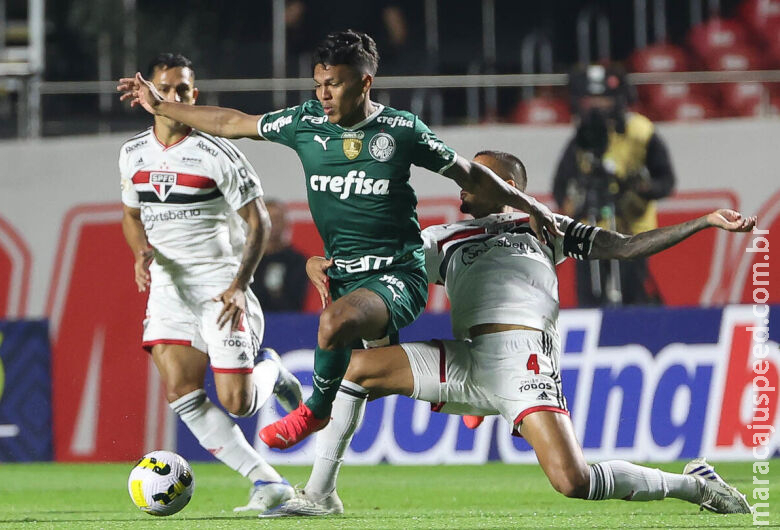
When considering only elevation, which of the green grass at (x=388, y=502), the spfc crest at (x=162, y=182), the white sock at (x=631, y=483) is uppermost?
the spfc crest at (x=162, y=182)

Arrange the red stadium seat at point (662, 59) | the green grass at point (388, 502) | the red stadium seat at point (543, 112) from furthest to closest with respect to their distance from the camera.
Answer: the red stadium seat at point (662, 59)
the red stadium seat at point (543, 112)
the green grass at point (388, 502)

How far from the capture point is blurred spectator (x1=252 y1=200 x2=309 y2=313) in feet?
37.8

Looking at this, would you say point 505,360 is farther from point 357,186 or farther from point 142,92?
point 142,92

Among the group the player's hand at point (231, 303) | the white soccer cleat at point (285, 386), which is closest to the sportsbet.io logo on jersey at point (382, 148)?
the player's hand at point (231, 303)

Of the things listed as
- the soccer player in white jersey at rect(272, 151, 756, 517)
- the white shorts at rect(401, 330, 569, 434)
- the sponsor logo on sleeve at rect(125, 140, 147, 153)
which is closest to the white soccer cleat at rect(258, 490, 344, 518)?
the soccer player in white jersey at rect(272, 151, 756, 517)

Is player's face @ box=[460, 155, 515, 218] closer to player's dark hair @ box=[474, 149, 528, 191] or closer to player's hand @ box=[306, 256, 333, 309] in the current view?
player's dark hair @ box=[474, 149, 528, 191]

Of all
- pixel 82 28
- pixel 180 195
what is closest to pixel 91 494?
pixel 180 195

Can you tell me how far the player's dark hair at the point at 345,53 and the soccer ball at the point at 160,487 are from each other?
2.01 m

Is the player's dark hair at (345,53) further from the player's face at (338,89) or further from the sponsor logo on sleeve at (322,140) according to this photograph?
the sponsor logo on sleeve at (322,140)

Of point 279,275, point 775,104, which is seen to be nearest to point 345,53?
point 279,275

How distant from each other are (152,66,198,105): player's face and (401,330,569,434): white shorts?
77.7 inches

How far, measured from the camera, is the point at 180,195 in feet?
23.4

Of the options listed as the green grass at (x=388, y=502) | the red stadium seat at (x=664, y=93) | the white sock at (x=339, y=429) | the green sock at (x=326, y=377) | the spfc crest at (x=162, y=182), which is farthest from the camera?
the red stadium seat at (x=664, y=93)

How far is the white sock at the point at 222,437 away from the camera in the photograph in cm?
674
